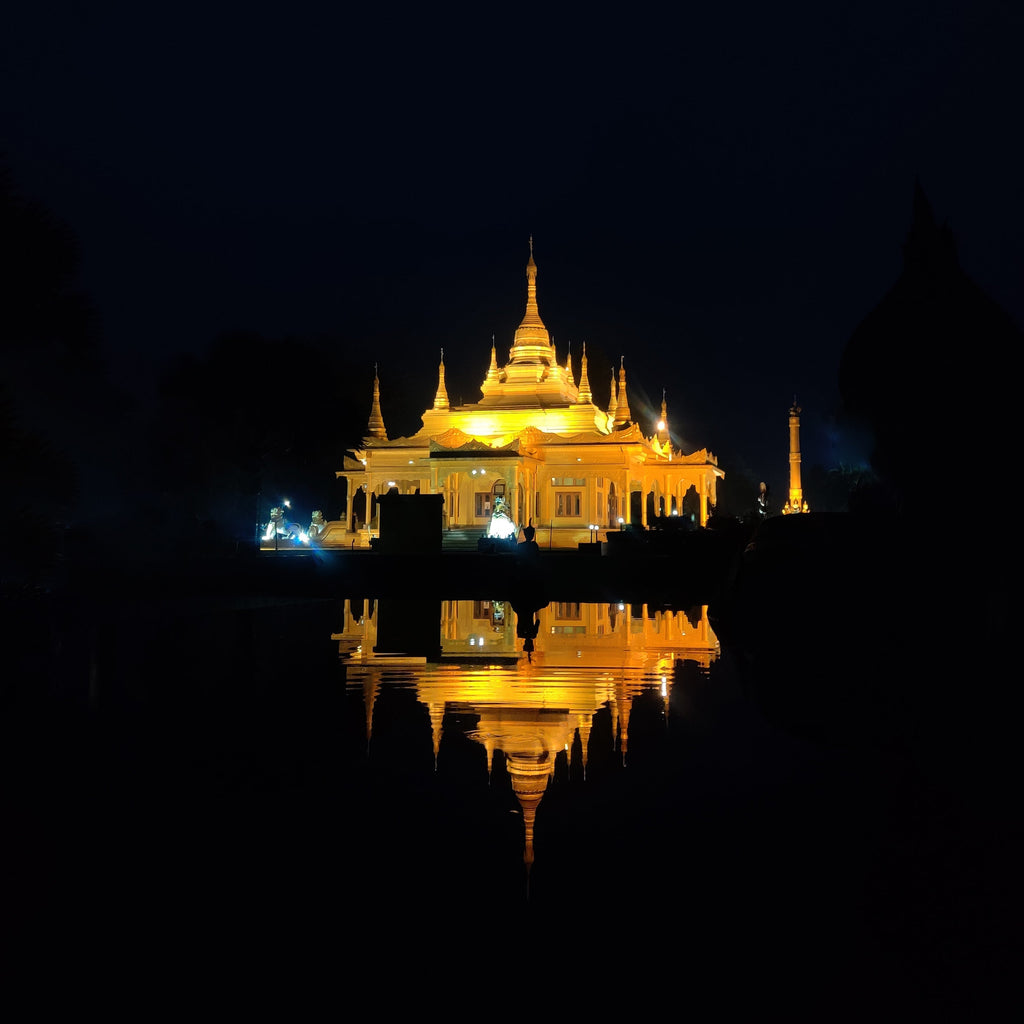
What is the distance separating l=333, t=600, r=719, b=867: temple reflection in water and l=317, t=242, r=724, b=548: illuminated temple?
1155 inches

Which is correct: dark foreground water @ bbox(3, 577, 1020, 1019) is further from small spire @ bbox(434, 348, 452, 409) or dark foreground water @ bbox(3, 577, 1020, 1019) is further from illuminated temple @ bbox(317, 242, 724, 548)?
small spire @ bbox(434, 348, 452, 409)

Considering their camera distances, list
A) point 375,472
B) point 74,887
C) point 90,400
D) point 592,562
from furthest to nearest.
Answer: point 375,472 < point 592,562 < point 90,400 < point 74,887

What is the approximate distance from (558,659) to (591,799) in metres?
5.96

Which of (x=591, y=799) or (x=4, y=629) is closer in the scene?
(x=591, y=799)

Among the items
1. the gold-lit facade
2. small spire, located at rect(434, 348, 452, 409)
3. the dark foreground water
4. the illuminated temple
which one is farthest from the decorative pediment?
the dark foreground water

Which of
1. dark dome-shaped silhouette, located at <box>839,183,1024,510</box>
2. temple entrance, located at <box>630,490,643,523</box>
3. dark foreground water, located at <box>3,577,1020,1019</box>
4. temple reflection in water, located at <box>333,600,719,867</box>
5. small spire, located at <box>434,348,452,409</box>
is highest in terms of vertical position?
small spire, located at <box>434,348,452,409</box>

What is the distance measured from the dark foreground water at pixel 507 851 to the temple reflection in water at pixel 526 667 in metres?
0.06

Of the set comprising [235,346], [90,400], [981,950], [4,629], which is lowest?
[981,950]

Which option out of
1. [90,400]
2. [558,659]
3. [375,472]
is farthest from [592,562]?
[375,472]

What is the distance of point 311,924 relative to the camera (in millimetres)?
3432

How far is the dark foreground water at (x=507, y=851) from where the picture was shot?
3.14 m

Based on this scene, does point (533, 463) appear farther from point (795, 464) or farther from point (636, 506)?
point (795, 464)

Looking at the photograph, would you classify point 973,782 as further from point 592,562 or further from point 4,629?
point 592,562

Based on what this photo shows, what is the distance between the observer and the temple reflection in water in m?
6.50
